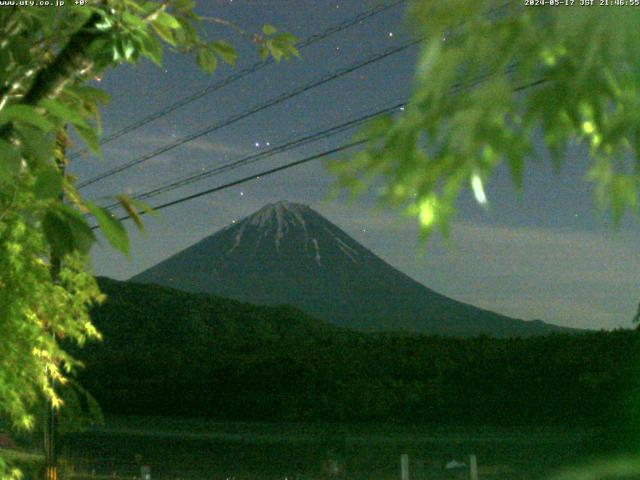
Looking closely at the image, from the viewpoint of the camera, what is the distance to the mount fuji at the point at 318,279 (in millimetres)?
37406

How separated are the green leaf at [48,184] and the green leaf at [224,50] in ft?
3.23

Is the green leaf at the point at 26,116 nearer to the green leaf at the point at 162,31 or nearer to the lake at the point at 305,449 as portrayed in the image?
the green leaf at the point at 162,31

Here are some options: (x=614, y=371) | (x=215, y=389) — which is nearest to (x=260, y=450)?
(x=215, y=389)

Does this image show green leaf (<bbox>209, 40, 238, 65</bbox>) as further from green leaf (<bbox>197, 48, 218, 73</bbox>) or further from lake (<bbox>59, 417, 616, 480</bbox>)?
lake (<bbox>59, 417, 616, 480</bbox>)

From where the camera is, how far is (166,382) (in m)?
18.7

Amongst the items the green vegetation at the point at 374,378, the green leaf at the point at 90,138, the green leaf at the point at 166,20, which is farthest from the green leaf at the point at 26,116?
the green vegetation at the point at 374,378

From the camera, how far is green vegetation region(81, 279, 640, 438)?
13.7m

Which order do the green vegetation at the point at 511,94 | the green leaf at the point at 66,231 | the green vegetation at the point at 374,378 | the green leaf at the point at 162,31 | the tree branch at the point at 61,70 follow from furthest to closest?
the green vegetation at the point at 374,378, the green leaf at the point at 162,31, the tree branch at the point at 61,70, the green leaf at the point at 66,231, the green vegetation at the point at 511,94

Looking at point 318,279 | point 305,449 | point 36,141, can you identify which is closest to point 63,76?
point 36,141

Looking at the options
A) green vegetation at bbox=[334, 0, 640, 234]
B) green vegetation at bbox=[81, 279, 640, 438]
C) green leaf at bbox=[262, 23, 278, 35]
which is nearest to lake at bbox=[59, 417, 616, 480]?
green vegetation at bbox=[81, 279, 640, 438]

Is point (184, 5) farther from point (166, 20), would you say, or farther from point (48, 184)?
point (48, 184)

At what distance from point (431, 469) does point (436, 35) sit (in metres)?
14.3

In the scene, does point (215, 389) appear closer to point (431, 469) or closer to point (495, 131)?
point (431, 469)

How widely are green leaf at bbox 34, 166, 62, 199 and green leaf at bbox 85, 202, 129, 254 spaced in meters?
0.07
